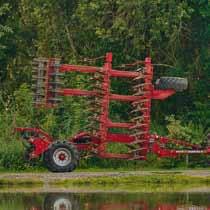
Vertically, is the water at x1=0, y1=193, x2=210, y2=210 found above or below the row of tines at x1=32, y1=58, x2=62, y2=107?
below

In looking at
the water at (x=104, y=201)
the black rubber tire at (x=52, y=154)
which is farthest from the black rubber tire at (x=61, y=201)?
the black rubber tire at (x=52, y=154)

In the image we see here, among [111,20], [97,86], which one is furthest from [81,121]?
[111,20]

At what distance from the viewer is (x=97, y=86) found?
31.0 metres

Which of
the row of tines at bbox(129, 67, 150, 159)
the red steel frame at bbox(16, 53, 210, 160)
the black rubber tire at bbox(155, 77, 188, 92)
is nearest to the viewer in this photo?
the red steel frame at bbox(16, 53, 210, 160)

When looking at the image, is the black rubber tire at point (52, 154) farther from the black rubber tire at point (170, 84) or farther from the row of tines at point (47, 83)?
the black rubber tire at point (170, 84)

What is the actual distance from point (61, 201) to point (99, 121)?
1002cm

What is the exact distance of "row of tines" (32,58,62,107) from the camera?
3031cm

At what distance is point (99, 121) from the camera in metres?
30.9

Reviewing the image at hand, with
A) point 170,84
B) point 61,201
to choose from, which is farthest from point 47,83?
point 61,201

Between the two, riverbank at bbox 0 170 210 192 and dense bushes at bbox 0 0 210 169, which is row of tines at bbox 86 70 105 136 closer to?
dense bushes at bbox 0 0 210 169

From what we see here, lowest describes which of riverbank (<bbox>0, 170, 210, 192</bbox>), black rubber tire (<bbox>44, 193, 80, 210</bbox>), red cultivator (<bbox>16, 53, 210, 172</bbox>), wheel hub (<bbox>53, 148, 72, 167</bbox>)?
black rubber tire (<bbox>44, 193, 80, 210</bbox>)

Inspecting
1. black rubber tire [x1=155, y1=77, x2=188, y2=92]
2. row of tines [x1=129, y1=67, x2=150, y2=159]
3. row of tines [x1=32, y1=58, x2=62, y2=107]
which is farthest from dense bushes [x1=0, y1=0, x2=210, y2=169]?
row of tines [x1=32, y1=58, x2=62, y2=107]

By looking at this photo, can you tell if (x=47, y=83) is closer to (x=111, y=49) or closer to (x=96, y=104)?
(x=96, y=104)

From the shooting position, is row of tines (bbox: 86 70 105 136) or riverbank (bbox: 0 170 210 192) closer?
riverbank (bbox: 0 170 210 192)
